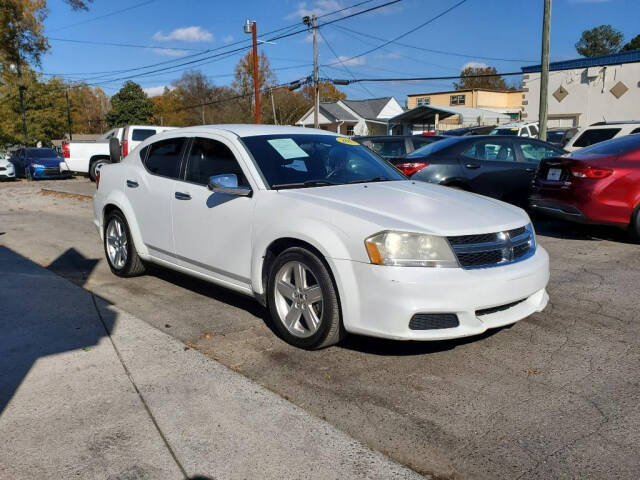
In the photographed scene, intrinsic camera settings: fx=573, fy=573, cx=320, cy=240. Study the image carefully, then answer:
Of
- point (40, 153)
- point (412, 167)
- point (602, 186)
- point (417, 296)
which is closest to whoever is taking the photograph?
point (417, 296)

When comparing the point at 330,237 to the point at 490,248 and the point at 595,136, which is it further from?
the point at 595,136

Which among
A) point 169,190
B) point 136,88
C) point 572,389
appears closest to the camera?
point 572,389

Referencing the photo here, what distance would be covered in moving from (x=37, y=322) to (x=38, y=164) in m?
21.2

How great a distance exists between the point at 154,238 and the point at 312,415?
2952 millimetres

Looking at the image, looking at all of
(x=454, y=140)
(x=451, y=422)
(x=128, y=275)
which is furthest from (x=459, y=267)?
(x=454, y=140)

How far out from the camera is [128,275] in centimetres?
609

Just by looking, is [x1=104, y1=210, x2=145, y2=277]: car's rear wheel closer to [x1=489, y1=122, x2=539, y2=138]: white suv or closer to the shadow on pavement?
the shadow on pavement

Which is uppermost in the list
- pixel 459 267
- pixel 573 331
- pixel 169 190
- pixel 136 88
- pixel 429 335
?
pixel 136 88

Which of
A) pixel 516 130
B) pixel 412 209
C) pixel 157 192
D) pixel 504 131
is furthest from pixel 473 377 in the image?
pixel 516 130

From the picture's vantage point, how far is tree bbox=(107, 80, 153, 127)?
85688 millimetres

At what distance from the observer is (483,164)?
9.07 metres

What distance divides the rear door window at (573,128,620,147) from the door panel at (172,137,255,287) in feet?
32.2

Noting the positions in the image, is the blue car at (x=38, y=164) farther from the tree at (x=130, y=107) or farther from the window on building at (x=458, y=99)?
the tree at (x=130, y=107)

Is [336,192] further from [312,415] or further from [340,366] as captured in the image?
[312,415]
